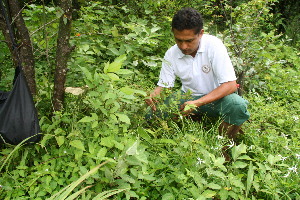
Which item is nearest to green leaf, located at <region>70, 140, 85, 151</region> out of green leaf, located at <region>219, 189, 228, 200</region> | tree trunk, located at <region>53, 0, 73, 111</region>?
tree trunk, located at <region>53, 0, 73, 111</region>

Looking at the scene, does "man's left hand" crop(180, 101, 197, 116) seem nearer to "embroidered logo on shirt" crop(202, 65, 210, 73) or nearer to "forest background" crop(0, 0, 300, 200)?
"forest background" crop(0, 0, 300, 200)

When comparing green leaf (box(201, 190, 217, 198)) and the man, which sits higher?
the man

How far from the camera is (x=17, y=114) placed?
5.52ft

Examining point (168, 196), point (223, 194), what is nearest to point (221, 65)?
point (223, 194)

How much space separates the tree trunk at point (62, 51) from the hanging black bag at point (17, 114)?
33cm

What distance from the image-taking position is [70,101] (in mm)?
2338

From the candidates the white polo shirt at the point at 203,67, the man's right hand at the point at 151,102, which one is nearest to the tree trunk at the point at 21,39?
the man's right hand at the point at 151,102

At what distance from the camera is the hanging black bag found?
1670 millimetres

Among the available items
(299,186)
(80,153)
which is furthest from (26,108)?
(299,186)

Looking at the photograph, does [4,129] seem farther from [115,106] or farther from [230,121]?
[230,121]

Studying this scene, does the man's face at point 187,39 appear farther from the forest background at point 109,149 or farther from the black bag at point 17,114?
the black bag at point 17,114

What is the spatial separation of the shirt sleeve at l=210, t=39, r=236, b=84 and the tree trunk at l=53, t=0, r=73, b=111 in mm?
1295

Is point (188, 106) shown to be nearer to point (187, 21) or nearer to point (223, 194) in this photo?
point (223, 194)

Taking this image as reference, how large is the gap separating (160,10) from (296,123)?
8.51ft
